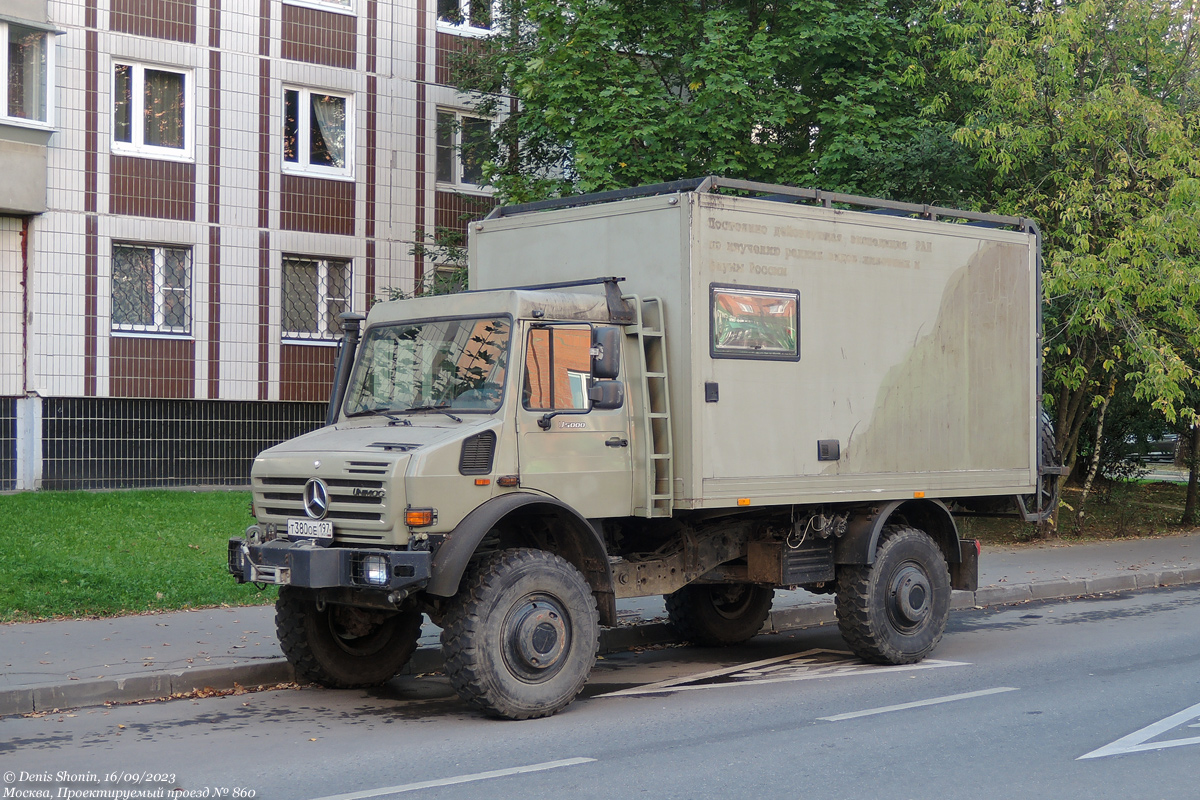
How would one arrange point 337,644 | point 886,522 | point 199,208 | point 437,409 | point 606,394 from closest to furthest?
point 606,394 < point 437,409 < point 337,644 < point 886,522 < point 199,208

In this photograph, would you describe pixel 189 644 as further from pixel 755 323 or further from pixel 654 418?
pixel 755 323

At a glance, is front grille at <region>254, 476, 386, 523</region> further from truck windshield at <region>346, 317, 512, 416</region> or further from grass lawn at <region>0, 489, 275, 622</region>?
grass lawn at <region>0, 489, 275, 622</region>

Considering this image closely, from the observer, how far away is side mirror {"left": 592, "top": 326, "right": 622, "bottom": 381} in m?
7.91

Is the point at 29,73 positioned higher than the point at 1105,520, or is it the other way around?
the point at 29,73

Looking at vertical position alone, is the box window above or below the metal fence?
above

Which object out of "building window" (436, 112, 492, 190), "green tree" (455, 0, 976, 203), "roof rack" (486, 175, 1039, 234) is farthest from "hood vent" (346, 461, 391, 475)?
"building window" (436, 112, 492, 190)

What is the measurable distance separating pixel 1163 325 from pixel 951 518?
10.0m

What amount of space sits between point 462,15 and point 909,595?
18.6m

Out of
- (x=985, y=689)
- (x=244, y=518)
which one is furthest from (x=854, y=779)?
(x=244, y=518)

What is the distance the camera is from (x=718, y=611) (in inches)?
427

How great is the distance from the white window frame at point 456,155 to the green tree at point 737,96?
209 inches

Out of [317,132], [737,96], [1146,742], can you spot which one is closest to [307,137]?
[317,132]

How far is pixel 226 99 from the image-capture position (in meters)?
22.5

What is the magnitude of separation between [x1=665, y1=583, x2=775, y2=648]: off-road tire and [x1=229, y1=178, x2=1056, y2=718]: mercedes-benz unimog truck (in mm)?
36
